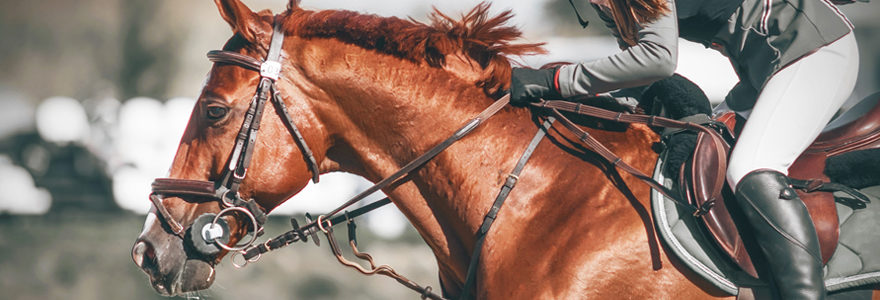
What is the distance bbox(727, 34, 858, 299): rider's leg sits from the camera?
226 cm

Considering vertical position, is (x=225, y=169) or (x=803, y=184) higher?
(x=225, y=169)

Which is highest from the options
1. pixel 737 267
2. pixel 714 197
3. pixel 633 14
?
pixel 633 14

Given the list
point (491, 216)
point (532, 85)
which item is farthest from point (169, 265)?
point (532, 85)

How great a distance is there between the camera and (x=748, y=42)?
262 centimetres

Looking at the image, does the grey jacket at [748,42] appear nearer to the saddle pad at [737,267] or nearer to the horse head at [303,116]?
the horse head at [303,116]

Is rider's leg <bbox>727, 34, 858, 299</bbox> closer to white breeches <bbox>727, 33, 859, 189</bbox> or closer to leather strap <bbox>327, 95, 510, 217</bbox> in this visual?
white breeches <bbox>727, 33, 859, 189</bbox>

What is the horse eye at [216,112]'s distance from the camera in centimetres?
275

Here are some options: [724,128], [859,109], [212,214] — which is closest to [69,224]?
[212,214]

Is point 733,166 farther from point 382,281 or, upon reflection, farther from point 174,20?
point 174,20

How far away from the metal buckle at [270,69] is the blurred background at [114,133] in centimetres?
346

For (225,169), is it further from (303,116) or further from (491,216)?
(491,216)

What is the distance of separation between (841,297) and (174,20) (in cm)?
584

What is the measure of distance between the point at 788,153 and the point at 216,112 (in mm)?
2088

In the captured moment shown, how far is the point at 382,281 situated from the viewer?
6.57 metres
